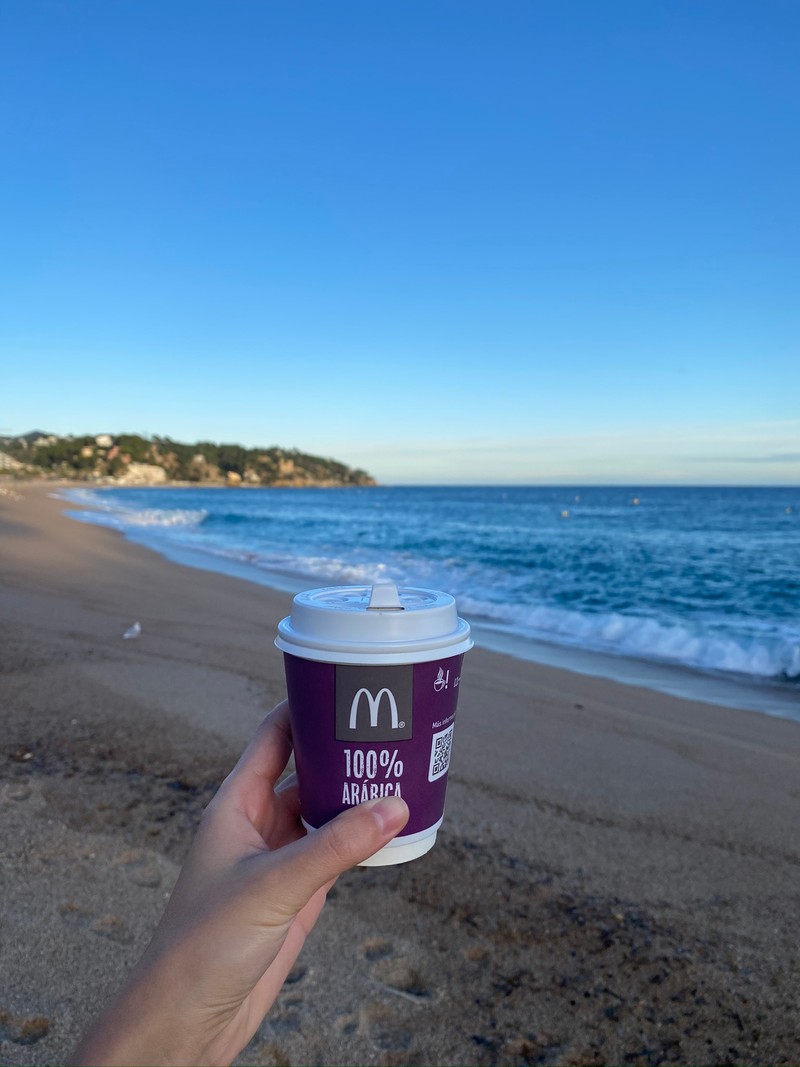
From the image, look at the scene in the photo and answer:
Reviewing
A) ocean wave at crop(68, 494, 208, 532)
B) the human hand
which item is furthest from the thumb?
ocean wave at crop(68, 494, 208, 532)

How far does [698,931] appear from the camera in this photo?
2.51 metres

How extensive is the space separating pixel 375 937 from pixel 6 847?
1522mm

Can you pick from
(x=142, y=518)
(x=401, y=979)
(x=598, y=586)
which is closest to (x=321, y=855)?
(x=401, y=979)

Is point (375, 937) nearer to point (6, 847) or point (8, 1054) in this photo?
point (8, 1054)

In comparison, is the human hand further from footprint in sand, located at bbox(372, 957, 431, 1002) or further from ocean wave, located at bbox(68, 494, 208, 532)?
ocean wave, located at bbox(68, 494, 208, 532)

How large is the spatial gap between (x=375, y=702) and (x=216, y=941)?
1.71 ft

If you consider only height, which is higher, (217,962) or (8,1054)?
(217,962)

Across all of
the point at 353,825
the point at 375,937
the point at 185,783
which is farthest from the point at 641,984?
the point at 185,783

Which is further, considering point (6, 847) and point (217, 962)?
point (6, 847)

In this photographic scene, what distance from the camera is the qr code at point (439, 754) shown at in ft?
4.98

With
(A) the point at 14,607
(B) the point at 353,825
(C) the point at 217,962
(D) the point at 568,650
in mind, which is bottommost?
(D) the point at 568,650

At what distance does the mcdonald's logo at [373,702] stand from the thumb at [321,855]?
17cm

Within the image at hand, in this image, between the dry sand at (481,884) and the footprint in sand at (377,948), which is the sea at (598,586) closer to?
the dry sand at (481,884)

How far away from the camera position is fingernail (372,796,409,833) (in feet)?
4.38
